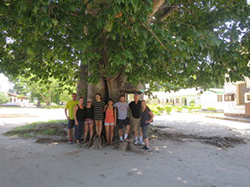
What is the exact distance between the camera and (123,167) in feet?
14.2

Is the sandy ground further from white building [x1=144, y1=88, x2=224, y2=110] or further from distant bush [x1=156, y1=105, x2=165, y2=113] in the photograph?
distant bush [x1=156, y1=105, x2=165, y2=113]

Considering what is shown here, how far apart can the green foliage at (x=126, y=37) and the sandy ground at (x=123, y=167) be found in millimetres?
2281

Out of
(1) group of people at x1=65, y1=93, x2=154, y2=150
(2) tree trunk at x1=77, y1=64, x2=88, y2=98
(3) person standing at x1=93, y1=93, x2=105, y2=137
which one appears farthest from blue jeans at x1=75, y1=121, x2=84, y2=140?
(2) tree trunk at x1=77, y1=64, x2=88, y2=98

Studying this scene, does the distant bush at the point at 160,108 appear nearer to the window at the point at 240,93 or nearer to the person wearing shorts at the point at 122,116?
the window at the point at 240,93

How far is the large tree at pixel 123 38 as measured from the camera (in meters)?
3.85

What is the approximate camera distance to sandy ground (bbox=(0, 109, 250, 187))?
354cm

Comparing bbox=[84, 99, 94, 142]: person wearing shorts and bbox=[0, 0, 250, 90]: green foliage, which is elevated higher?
bbox=[0, 0, 250, 90]: green foliage

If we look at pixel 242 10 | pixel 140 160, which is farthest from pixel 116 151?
pixel 242 10

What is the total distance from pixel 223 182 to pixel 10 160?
4616 mm

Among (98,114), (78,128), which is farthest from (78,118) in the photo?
(98,114)

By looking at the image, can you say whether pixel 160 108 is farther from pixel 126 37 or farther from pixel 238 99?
pixel 126 37

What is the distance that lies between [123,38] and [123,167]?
10.9 ft

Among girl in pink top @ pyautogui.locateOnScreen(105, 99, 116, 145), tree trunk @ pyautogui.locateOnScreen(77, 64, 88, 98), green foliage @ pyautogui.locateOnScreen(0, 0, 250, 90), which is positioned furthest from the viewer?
tree trunk @ pyautogui.locateOnScreen(77, 64, 88, 98)

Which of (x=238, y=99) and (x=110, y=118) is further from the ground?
(x=238, y=99)
